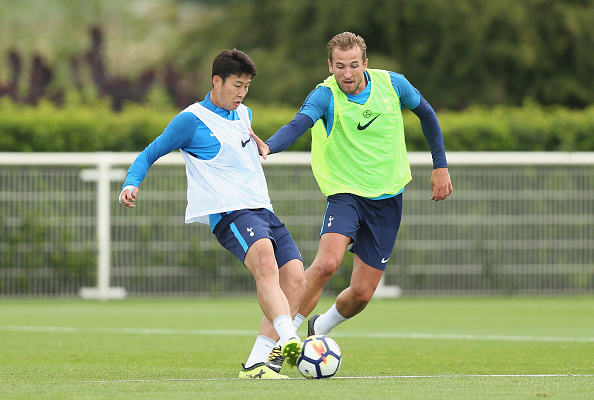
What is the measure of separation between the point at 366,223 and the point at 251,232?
4.09 feet

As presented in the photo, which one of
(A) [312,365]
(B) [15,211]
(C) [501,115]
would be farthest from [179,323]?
(C) [501,115]

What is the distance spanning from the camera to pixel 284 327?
20.8 feet

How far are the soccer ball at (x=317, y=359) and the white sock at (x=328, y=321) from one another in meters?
1.47

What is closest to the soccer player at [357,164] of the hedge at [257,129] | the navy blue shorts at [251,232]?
the navy blue shorts at [251,232]

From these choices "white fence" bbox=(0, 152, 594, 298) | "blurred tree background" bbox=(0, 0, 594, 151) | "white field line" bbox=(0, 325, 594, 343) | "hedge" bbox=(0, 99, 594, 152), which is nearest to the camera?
"white field line" bbox=(0, 325, 594, 343)

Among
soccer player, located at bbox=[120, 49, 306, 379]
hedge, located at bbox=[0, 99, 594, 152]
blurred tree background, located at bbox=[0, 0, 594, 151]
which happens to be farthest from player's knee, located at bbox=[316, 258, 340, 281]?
blurred tree background, located at bbox=[0, 0, 594, 151]

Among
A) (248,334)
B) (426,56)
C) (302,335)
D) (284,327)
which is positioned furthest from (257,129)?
(426,56)

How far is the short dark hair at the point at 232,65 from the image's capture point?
22.4 ft

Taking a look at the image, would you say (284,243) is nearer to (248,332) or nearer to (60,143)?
(248,332)

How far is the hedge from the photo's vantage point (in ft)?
51.6

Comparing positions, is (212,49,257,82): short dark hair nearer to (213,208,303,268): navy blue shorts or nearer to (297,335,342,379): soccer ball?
(213,208,303,268): navy blue shorts

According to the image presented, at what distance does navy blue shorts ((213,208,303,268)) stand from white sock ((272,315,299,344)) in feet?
1.67

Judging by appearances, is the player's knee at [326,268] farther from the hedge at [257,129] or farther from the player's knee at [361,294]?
the hedge at [257,129]

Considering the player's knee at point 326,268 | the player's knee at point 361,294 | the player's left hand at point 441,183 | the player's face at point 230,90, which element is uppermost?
the player's face at point 230,90
